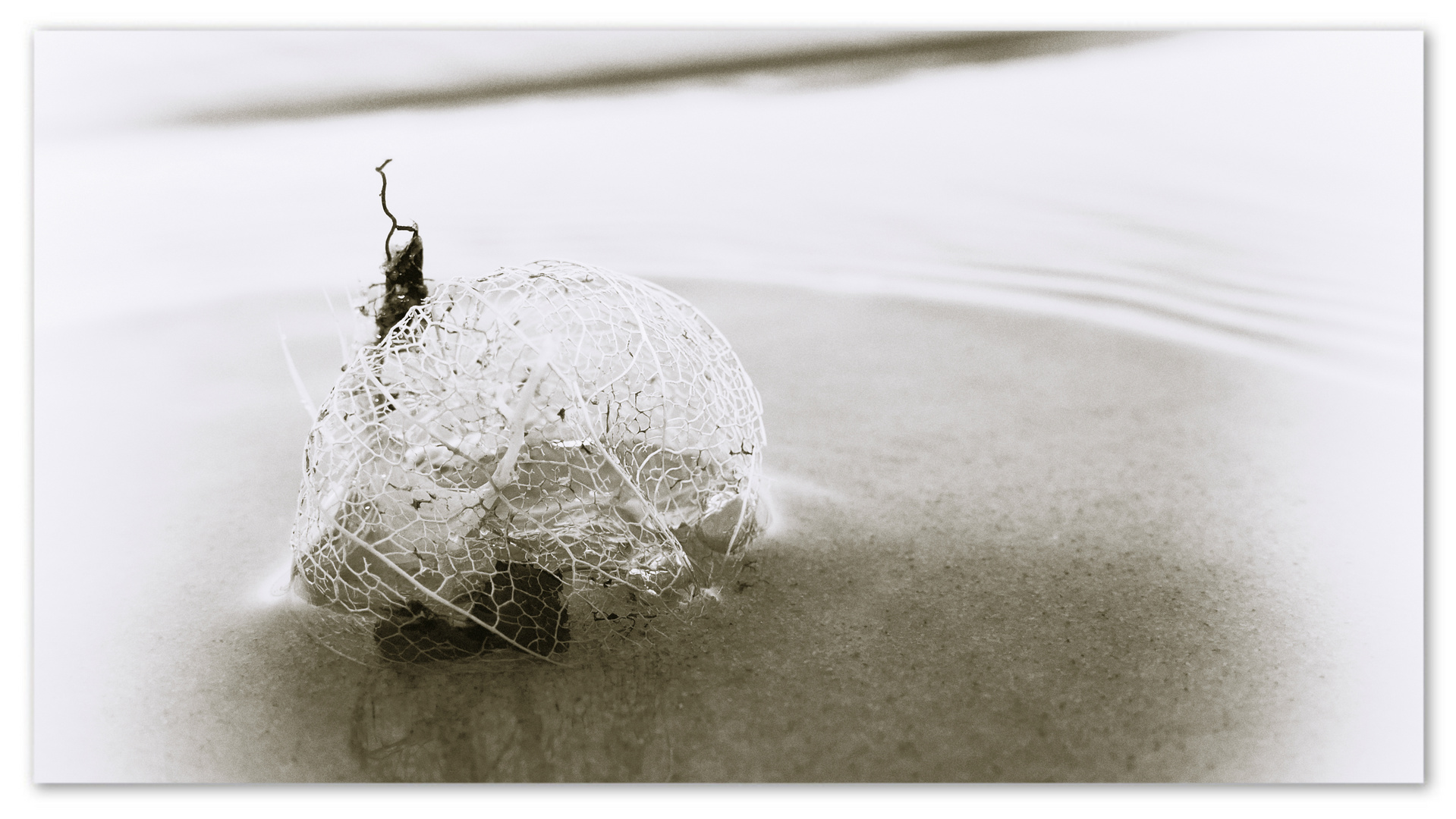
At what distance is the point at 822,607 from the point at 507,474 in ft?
2.17

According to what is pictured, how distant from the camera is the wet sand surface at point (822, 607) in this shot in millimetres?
1877

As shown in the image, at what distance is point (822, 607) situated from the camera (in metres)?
2.18

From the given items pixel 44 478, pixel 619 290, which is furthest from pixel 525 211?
pixel 44 478

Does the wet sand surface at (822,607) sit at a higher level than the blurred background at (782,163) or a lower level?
lower

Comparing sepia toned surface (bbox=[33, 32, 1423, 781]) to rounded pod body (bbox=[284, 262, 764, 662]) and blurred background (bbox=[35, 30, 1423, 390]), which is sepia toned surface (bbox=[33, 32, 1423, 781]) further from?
rounded pod body (bbox=[284, 262, 764, 662])

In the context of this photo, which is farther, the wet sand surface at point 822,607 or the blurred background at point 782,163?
the blurred background at point 782,163

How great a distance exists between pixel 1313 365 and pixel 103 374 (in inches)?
109

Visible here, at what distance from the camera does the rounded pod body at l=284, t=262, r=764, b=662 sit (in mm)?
1915

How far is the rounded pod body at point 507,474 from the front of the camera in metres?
1.92

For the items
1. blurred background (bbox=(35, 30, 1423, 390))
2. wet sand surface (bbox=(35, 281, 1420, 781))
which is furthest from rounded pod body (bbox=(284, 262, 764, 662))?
blurred background (bbox=(35, 30, 1423, 390))

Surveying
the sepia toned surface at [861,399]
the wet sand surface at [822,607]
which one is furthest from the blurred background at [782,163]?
the wet sand surface at [822,607]

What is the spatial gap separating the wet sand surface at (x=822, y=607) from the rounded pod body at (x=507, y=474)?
11cm

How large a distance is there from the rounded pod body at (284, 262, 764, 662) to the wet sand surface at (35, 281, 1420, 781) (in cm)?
11

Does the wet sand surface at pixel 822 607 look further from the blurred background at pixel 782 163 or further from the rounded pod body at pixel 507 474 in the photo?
the blurred background at pixel 782 163
